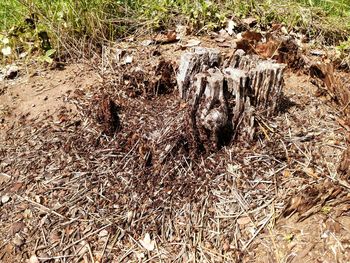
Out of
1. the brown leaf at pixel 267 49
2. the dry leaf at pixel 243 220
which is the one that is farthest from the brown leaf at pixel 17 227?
the brown leaf at pixel 267 49

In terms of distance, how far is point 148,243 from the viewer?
6.32 ft

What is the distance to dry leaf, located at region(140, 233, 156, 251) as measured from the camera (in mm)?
1914

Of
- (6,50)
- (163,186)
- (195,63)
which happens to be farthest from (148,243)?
(6,50)

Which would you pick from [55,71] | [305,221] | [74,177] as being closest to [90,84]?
[55,71]

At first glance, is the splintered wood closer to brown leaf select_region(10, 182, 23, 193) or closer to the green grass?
brown leaf select_region(10, 182, 23, 193)

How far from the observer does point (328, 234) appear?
5.98 feet

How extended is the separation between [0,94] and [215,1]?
2127mm

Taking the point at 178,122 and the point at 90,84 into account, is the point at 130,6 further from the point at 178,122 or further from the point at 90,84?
the point at 178,122

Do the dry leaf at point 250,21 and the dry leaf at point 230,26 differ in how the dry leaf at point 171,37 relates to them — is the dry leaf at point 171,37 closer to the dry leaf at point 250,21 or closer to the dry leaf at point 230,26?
the dry leaf at point 230,26

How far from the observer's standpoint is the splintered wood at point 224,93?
2.10 m

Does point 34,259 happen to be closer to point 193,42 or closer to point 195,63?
point 195,63

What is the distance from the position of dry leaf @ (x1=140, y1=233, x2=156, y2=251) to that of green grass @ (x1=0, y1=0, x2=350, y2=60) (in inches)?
75.8

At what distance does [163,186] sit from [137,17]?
207 centimetres

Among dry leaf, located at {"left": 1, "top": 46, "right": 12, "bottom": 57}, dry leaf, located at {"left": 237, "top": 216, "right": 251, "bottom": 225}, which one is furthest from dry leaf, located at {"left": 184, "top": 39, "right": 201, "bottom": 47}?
dry leaf, located at {"left": 237, "top": 216, "right": 251, "bottom": 225}
